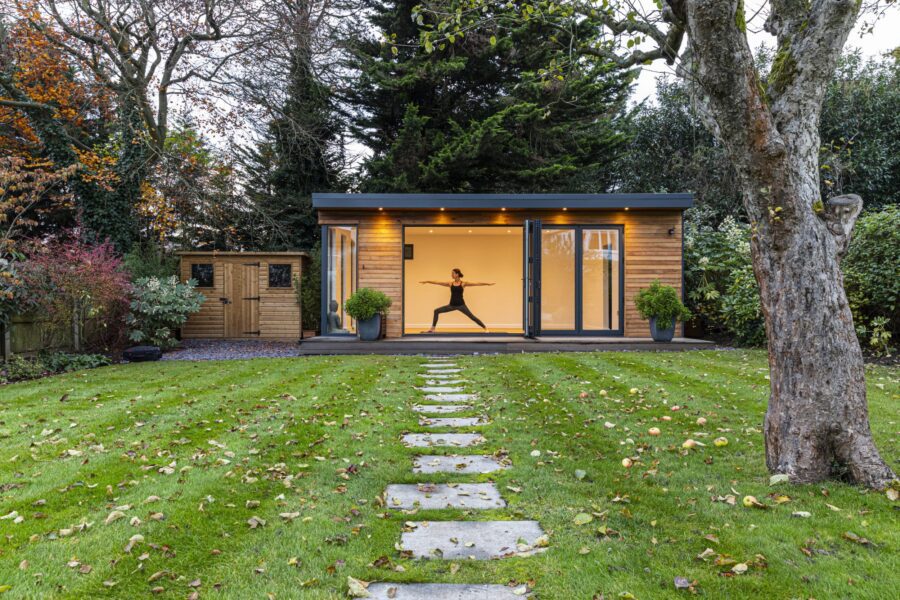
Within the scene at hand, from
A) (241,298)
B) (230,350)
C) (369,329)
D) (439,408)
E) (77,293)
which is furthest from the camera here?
(241,298)

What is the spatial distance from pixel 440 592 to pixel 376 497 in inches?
35.9

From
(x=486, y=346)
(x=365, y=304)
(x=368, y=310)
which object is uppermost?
(x=365, y=304)

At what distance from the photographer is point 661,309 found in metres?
8.88

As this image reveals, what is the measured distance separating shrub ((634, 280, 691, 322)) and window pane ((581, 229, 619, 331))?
2.84 feet

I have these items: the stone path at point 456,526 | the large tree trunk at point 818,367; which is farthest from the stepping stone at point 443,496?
the large tree trunk at point 818,367

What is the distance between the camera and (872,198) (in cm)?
1348

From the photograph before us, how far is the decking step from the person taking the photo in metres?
5.05

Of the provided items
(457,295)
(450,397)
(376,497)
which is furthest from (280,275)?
(376,497)

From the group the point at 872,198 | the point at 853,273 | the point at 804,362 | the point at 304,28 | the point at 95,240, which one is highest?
the point at 304,28

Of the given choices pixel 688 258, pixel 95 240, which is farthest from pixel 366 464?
pixel 95 240

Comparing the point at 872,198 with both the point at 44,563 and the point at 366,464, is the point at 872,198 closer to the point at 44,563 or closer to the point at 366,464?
the point at 366,464

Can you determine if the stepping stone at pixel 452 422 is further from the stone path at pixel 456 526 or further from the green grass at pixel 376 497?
the green grass at pixel 376 497

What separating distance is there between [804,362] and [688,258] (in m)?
8.84

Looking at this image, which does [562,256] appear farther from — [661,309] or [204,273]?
[204,273]
